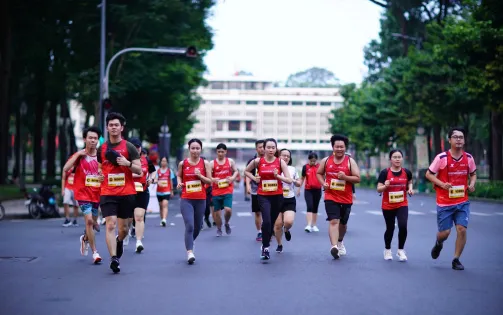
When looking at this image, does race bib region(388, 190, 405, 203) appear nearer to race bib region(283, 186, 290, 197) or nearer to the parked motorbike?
race bib region(283, 186, 290, 197)

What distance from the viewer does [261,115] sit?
18850 centimetres

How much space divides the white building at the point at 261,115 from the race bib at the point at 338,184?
545 feet

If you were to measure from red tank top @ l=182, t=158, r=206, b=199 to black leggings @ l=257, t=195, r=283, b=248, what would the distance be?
89cm

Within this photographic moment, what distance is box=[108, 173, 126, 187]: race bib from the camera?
38.9 feet

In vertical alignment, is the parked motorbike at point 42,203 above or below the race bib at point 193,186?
below

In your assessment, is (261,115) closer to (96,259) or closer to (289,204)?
(289,204)

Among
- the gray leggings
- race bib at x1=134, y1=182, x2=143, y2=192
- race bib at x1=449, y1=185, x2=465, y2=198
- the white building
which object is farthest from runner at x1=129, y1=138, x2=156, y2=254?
the white building

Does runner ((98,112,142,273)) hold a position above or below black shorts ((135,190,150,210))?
above

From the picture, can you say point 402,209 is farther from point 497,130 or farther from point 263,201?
point 497,130

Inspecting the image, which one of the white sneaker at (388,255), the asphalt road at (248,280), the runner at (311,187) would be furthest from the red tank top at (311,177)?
the white sneaker at (388,255)

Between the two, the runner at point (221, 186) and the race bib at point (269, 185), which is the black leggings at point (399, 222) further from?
the runner at point (221, 186)

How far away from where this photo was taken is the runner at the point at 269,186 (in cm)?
1384

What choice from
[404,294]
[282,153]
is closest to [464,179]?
[404,294]

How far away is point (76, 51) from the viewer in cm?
3809
